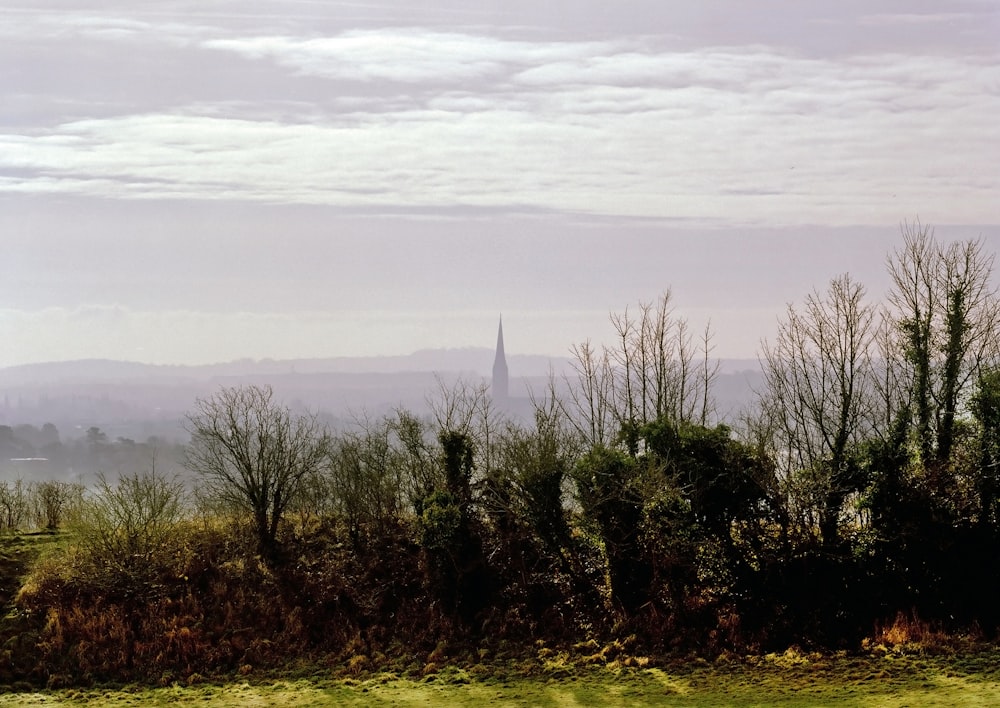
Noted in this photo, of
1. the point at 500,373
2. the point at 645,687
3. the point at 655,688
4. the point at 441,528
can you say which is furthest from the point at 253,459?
the point at 500,373

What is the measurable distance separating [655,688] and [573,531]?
9.13m

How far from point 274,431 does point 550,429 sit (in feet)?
37.1

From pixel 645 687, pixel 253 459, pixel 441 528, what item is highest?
pixel 253 459

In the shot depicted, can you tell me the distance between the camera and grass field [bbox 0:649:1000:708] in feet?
76.9

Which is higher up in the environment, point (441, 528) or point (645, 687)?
point (441, 528)

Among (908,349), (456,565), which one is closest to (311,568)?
(456,565)

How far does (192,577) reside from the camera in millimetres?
33938

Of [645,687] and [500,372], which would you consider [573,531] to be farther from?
[500,372]

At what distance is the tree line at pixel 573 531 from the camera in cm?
2986

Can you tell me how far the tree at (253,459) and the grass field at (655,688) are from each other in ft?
32.4

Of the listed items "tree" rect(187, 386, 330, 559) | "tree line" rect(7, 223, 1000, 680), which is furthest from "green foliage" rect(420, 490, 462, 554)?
"tree" rect(187, 386, 330, 559)

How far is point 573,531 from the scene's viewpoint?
33844mm

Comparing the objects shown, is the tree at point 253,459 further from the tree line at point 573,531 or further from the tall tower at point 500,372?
the tall tower at point 500,372

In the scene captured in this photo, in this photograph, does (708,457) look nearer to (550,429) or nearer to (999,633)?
(550,429)
